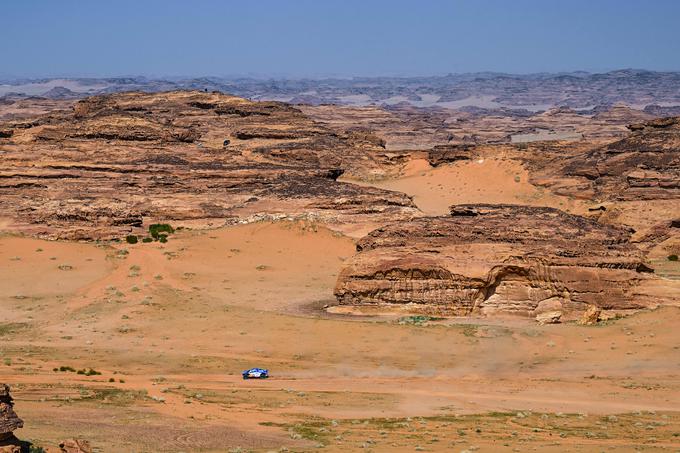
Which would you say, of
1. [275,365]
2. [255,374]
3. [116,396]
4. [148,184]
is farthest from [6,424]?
[148,184]

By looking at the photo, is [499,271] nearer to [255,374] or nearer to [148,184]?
[255,374]

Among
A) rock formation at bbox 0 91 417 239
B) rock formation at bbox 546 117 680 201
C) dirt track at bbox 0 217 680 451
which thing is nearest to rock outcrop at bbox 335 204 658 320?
dirt track at bbox 0 217 680 451

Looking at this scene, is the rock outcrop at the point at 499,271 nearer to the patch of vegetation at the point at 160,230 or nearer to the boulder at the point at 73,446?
the patch of vegetation at the point at 160,230

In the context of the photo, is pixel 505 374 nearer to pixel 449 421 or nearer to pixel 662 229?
pixel 449 421

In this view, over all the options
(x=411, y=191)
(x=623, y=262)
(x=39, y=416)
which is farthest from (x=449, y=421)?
(x=411, y=191)

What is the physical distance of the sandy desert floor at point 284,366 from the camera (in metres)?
18.9

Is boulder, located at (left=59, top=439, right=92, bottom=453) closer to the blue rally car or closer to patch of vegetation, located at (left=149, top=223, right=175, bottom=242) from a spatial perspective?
the blue rally car

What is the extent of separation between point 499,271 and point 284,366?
6.66 metres

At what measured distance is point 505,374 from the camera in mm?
24781

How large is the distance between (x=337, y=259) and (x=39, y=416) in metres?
21.4

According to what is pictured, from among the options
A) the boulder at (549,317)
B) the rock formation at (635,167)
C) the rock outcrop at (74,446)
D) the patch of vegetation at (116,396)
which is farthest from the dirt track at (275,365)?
the rock formation at (635,167)

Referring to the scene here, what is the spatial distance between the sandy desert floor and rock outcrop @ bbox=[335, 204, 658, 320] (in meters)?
0.79

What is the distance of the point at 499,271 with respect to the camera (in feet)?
95.0

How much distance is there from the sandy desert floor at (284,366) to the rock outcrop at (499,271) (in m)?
0.79
